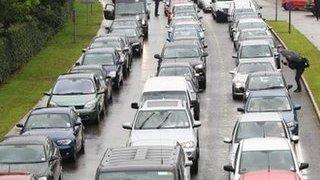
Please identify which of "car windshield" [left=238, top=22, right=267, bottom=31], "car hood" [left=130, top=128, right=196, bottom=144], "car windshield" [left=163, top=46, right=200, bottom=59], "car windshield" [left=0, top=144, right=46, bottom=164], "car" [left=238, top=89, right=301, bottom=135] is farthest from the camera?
"car windshield" [left=238, top=22, right=267, bottom=31]

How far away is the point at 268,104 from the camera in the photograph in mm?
31016

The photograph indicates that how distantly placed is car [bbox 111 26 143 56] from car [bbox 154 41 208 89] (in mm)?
8799

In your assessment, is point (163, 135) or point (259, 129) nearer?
point (163, 135)

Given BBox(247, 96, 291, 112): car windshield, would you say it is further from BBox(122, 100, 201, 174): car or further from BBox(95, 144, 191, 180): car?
BBox(95, 144, 191, 180): car

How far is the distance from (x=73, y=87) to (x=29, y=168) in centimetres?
1175

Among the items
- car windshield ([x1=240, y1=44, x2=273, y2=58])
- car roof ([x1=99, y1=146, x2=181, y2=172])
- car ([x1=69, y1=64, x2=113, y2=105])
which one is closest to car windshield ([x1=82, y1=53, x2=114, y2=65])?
car ([x1=69, y1=64, x2=113, y2=105])

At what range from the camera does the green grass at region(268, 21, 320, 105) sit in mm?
41312

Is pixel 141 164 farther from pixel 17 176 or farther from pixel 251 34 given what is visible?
pixel 251 34

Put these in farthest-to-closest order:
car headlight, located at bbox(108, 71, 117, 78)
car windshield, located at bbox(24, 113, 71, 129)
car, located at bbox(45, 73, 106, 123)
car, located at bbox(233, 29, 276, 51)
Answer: car, located at bbox(233, 29, 276, 51) → car headlight, located at bbox(108, 71, 117, 78) → car, located at bbox(45, 73, 106, 123) → car windshield, located at bbox(24, 113, 71, 129)

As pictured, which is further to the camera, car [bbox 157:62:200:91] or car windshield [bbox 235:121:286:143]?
car [bbox 157:62:200:91]

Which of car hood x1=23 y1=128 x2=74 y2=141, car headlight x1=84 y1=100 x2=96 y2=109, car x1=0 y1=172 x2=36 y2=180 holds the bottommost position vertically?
car headlight x1=84 y1=100 x2=96 y2=109

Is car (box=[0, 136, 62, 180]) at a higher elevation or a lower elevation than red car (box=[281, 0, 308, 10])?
higher

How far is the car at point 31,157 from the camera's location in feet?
77.5

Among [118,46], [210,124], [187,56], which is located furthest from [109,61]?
[210,124]
